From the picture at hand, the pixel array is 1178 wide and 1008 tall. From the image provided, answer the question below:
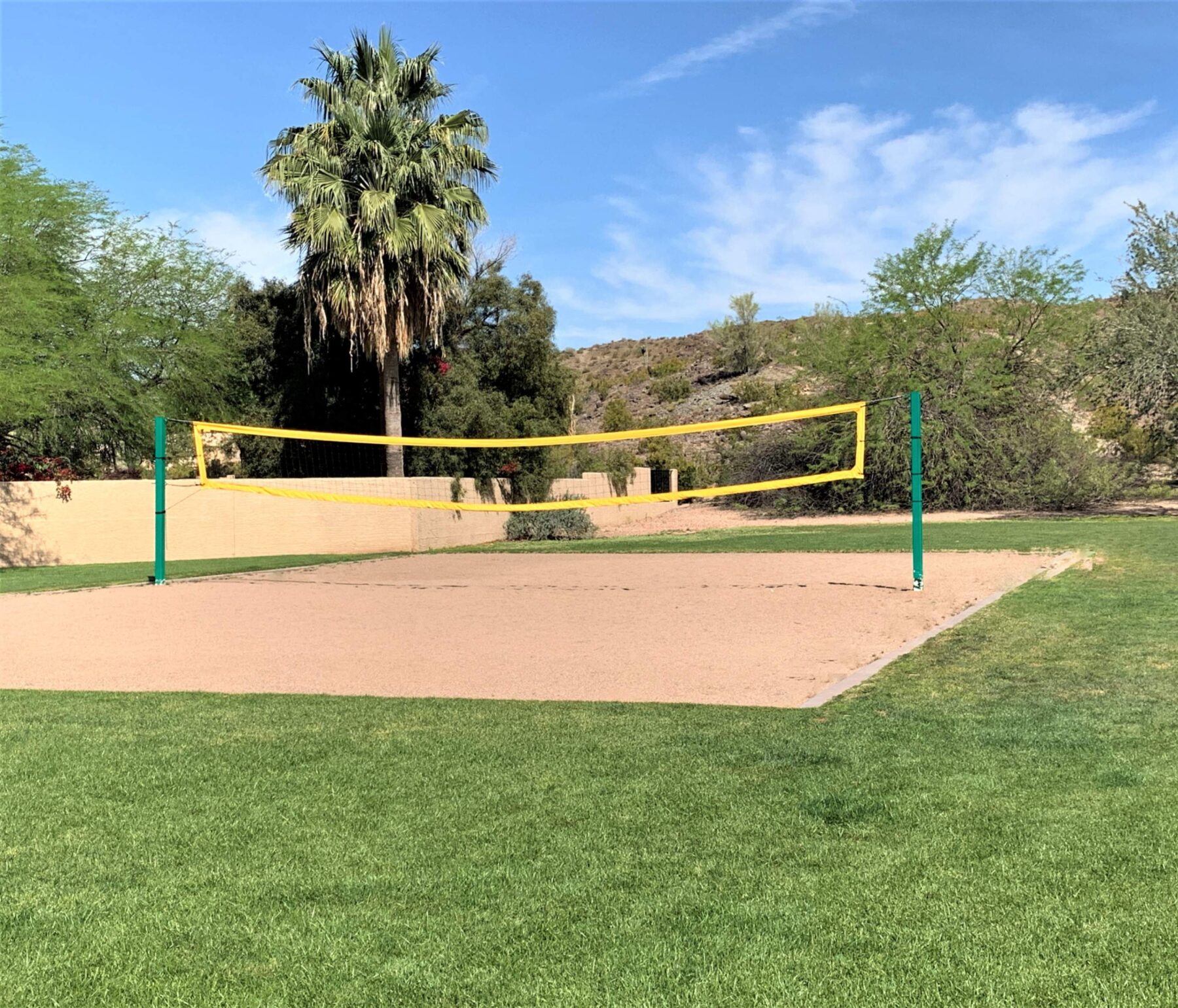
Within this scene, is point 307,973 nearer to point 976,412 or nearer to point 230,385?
point 230,385

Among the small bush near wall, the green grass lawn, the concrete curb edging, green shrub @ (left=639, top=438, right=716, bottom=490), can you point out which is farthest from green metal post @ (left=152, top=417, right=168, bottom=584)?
green shrub @ (left=639, top=438, right=716, bottom=490)

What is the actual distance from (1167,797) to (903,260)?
28898mm

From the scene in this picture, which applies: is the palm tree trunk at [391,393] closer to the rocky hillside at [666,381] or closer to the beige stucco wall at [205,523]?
the beige stucco wall at [205,523]

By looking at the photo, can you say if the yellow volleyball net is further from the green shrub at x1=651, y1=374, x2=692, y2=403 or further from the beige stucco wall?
the green shrub at x1=651, y1=374, x2=692, y2=403

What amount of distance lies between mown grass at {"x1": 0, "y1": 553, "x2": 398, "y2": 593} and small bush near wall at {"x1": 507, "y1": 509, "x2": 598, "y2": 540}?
590cm

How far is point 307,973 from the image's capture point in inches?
114

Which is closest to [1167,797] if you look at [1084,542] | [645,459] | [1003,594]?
[1003,594]

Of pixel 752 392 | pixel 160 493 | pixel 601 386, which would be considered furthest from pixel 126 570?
pixel 601 386

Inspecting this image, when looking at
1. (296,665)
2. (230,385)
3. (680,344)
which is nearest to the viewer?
(296,665)

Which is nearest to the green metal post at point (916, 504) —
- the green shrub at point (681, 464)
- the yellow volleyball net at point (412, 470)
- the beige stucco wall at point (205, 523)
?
the yellow volleyball net at point (412, 470)

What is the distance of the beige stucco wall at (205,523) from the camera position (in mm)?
19844

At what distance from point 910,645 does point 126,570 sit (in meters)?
14.4

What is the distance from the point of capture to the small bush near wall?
27016mm

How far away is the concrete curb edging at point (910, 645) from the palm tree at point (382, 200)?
14.7 metres
